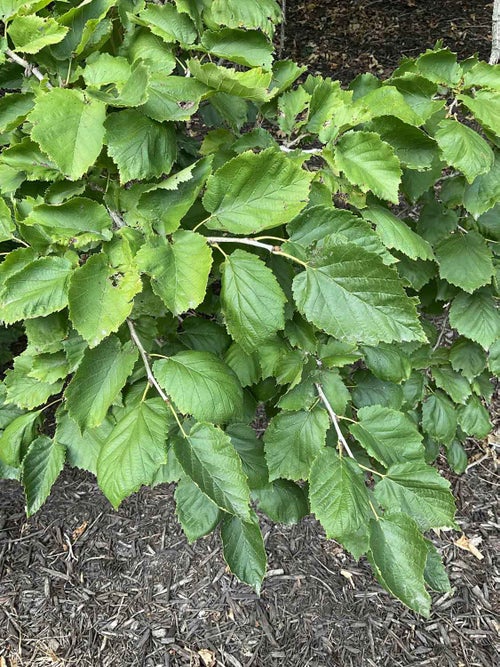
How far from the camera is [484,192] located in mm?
1446

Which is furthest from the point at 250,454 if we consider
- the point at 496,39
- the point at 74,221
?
the point at 496,39

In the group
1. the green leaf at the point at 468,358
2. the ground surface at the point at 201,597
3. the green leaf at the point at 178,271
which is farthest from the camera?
the ground surface at the point at 201,597

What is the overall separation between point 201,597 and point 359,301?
181 centimetres

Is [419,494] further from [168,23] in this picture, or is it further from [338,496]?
[168,23]

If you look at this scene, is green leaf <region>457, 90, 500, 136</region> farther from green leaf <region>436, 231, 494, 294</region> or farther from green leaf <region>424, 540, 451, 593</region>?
green leaf <region>424, 540, 451, 593</region>

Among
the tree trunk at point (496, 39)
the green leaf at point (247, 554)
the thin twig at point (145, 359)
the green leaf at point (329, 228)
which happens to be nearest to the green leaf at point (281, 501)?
the green leaf at point (247, 554)

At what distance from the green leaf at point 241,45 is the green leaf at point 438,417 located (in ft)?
4.07

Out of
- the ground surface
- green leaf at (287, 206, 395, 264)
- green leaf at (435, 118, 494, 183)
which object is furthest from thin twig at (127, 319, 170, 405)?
the ground surface

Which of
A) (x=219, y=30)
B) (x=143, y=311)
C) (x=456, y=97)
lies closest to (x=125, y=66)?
(x=219, y=30)

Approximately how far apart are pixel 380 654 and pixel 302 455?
1.39 meters

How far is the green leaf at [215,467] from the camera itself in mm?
1015

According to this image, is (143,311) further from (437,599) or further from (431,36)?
(431,36)

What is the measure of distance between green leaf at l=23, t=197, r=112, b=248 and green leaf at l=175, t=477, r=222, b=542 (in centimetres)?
61

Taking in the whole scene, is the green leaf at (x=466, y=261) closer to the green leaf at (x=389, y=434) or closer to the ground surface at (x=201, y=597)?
the green leaf at (x=389, y=434)
